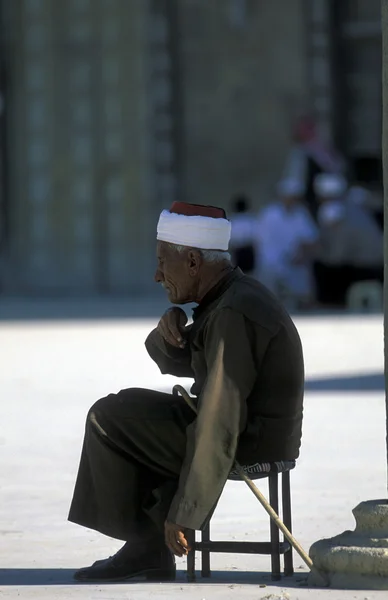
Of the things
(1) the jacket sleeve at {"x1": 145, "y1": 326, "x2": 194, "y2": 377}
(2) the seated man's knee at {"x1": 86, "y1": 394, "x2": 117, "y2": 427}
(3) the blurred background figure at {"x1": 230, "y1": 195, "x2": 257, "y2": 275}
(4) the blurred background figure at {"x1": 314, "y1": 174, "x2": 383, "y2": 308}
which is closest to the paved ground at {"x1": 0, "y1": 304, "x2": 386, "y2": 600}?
(2) the seated man's knee at {"x1": 86, "y1": 394, "x2": 117, "y2": 427}

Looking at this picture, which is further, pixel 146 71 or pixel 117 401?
pixel 146 71

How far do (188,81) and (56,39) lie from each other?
1.75m

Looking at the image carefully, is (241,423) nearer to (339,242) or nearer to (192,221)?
(192,221)

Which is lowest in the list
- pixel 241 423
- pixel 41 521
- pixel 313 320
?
pixel 313 320

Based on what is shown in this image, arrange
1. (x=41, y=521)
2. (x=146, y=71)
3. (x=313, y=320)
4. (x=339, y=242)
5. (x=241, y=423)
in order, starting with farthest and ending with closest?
(x=146, y=71), (x=339, y=242), (x=313, y=320), (x=41, y=521), (x=241, y=423)

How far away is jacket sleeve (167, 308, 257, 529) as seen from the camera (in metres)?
4.90

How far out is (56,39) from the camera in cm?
2172

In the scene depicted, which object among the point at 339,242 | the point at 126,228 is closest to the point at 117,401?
the point at 339,242

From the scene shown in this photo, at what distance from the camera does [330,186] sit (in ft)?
63.4

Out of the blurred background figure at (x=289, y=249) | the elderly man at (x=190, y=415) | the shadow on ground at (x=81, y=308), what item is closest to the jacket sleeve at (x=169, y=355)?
the elderly man at (x=190, y=415)

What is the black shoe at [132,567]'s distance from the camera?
5.23m

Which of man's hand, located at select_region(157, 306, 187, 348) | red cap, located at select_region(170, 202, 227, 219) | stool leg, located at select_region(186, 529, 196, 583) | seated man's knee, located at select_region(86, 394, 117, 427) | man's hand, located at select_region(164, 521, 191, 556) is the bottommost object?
stool leg, located at select_region(186, 529, 196, 583)

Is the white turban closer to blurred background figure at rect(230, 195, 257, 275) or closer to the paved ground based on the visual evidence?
blurred background figure at rect(230, 195, 257, 275)

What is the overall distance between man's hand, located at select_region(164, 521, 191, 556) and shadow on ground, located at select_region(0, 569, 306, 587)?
A: 24 cm
